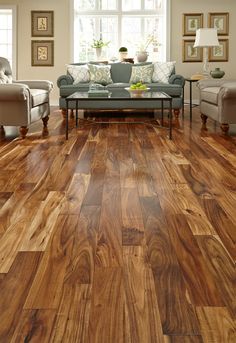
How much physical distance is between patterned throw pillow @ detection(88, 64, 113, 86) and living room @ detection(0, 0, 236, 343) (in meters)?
3.15

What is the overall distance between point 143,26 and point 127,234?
8278mm

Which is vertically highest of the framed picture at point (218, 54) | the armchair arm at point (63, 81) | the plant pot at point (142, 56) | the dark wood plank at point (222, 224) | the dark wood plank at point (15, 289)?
the framed picture at point (218, 54)

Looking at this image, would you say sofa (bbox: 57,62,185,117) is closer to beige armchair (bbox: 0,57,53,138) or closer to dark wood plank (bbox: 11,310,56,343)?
beige armchair (bbox: 0,57,53,138)

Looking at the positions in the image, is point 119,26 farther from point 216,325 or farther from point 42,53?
point 216,325

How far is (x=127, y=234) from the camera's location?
2211 mm

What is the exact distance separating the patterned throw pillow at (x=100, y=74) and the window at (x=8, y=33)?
227cm

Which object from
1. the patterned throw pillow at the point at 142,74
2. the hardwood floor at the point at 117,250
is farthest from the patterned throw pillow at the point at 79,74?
the hardwood floor at the point at 117,250

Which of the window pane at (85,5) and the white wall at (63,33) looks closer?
the white wall at (63,33)

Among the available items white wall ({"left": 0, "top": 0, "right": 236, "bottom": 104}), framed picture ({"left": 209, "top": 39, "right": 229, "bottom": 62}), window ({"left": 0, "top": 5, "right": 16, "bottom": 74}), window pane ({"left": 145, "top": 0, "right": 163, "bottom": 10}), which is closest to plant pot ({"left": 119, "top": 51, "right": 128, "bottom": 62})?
white wall ({"left": 0, "top": 0, "right": 236, "bottom": 104})

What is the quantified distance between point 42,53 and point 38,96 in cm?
422

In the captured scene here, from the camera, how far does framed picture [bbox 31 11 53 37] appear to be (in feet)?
32.0

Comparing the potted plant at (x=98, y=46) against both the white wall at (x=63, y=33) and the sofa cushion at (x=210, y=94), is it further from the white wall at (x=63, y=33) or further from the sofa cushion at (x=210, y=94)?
the sofa cushion at (x=210, y=94)

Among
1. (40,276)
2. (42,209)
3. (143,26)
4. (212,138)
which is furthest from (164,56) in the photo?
(40,276)

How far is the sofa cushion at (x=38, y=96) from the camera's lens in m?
5.66
